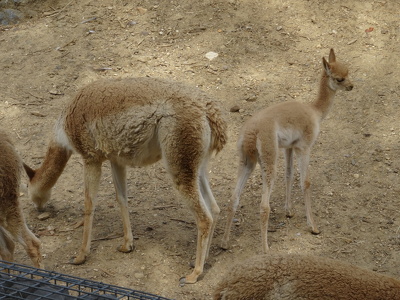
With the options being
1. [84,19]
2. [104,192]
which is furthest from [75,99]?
[84,19]

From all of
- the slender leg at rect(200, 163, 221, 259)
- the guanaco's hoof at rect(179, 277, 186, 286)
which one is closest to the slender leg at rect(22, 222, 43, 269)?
the guanaco's hoof at rect(179, 277, 186, 286)

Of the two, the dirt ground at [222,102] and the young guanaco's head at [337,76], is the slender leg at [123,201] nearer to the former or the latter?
the dirt ground at [222,102]

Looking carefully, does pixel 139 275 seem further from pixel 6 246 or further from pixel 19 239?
pixel 6 246

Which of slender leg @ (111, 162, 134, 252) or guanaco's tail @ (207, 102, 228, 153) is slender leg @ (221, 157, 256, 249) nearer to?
guanaco's tail @ (207, 102, 228, 153)

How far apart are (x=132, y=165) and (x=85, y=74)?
4041 mm

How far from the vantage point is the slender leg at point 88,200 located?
6863 mm

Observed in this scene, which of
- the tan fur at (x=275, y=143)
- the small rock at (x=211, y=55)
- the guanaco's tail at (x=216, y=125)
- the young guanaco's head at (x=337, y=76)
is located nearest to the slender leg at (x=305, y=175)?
the tan fur at (x=275, y=143)

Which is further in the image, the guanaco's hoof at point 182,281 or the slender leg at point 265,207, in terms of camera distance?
Result: the slender leg at point 265,207

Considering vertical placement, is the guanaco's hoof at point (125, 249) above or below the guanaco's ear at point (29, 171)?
below

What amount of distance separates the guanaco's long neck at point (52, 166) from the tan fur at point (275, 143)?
2053mm

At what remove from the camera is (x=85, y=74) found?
408 inches

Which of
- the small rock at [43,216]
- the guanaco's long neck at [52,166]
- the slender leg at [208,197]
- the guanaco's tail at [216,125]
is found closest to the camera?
the guanaco's tail at [216,125]

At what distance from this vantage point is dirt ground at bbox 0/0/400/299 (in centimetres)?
701

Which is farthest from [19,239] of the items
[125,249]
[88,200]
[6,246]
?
[125,249]
